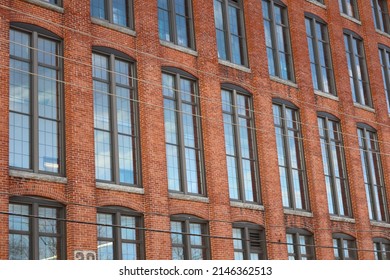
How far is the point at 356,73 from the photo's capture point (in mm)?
37812

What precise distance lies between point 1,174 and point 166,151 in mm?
6961

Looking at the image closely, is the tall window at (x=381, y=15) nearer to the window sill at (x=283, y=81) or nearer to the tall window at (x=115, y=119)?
the window sill at (x=283, y=81)

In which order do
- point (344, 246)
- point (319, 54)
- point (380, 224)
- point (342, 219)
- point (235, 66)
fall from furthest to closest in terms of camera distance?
point (319, 54)
point (380, 224)
point (342, 219)
point (344, 246)
point (235, 66)

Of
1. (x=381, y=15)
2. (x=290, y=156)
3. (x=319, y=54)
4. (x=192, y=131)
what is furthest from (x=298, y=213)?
(x=381, y=15)

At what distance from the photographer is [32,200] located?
2267cm

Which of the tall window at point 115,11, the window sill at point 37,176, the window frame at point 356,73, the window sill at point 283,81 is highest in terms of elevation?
the window frame at point 356,73

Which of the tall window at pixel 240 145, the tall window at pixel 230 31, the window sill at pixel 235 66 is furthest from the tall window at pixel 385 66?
the tall window at pixel 240 145

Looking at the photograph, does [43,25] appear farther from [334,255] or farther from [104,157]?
[334,255]

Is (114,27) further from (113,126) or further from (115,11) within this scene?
(113,126)

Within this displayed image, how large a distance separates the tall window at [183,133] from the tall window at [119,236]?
7.45ft

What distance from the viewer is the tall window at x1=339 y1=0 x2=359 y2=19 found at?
38.5 meters

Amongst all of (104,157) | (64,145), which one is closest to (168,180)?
(104,157)

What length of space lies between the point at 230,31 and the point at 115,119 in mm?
8121

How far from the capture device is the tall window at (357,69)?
3752cm
